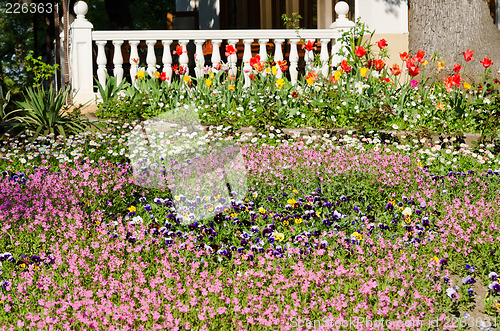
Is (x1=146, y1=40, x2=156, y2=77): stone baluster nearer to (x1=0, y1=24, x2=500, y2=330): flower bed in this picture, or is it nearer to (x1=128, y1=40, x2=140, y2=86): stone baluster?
A: (x1=128, y1=40, x2=140, y2=86): stone baluster

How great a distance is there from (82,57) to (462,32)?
5.62 meters

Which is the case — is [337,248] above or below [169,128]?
below

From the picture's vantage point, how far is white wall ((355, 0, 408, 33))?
10.6 metres

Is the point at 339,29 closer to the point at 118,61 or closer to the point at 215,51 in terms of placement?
the point at 215,51

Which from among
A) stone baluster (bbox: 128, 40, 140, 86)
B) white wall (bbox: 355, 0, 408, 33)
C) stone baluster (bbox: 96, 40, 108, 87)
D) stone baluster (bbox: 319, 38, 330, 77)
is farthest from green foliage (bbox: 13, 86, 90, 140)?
white wall (bbox: 355, 0, 408, 33)

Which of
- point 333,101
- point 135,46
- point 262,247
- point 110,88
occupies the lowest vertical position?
point 262,247

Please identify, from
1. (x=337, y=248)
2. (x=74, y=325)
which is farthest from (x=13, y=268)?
(x=337, y=248)

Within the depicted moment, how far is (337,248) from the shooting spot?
4105 mm

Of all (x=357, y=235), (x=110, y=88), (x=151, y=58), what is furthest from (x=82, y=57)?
(x=357, y=235)

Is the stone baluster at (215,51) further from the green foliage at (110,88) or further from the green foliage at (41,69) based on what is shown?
the green foliage at (41,69)

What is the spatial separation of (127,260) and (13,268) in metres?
0.73

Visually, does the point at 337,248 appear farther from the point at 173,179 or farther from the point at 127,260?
the point at 173,179

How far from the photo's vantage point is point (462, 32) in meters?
9.15

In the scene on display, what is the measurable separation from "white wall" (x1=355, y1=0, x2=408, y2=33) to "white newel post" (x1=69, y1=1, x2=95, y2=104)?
456 cm
